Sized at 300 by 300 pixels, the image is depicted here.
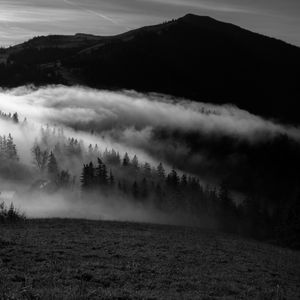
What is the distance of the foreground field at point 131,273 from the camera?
2333cm

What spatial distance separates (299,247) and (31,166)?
10217cm

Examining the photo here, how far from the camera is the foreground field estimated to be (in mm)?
23328

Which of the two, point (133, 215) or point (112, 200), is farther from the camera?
point (112, 200)

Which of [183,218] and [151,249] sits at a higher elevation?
[151,249]

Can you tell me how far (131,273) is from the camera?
2977 centimetres

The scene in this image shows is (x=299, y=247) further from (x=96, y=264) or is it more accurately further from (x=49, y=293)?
(x=49, y=293)

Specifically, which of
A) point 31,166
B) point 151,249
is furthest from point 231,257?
point 31,166

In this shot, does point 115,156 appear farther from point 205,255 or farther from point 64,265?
point 64,265

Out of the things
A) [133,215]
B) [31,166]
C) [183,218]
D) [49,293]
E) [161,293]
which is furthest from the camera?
[31,166]

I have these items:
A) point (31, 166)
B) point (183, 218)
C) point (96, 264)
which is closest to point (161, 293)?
point (96, 264)

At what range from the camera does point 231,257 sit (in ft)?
148

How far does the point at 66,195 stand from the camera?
385 ft

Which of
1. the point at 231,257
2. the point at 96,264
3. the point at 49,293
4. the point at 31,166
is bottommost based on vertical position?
the point at 31,166

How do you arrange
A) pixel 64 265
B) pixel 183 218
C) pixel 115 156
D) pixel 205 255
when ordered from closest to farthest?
pixel 64 265
pixel 205 255
pixel 183 218
pixel 115 156
